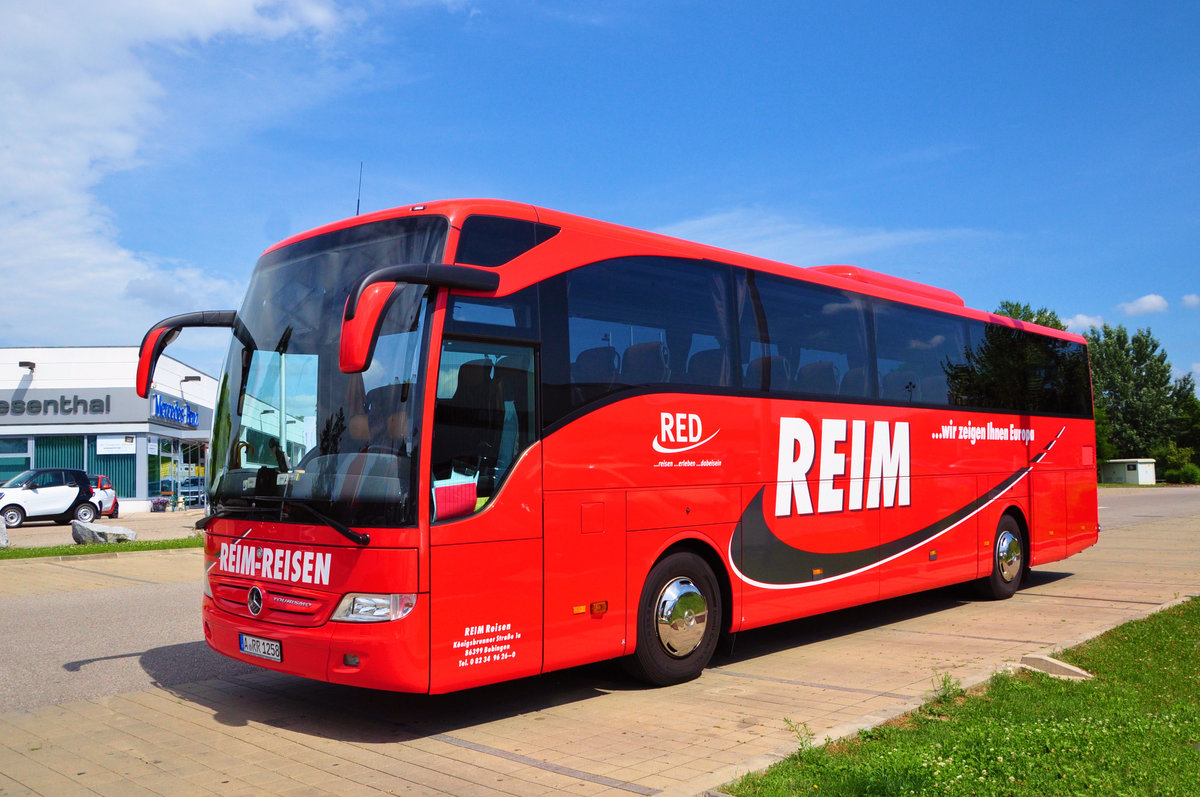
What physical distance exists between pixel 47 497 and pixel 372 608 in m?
29.0

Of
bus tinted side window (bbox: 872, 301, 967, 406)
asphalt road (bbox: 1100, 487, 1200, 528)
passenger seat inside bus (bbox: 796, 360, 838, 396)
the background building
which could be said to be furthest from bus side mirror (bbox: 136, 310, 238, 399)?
the background building

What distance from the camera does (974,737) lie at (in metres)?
5.40

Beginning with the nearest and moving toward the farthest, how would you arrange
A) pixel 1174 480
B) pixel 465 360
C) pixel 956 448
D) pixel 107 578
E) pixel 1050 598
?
pixel 465 360 < pixel 956 448 < pixel 1050 598 < pixel 107 578 < pixel 1174 480

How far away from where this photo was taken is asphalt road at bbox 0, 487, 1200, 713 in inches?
318

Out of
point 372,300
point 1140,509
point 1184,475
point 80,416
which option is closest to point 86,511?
point 80,416

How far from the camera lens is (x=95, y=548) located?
19469mm

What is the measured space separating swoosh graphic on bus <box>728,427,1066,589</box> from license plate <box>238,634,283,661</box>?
383cm

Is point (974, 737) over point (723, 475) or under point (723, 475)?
under

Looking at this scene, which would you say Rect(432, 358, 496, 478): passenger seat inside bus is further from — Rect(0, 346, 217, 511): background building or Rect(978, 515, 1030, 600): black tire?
Rect(0, 346, 217, 511): background building

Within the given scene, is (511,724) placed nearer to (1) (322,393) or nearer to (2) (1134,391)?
(1) (322,393)

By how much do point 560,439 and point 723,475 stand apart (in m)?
2.02

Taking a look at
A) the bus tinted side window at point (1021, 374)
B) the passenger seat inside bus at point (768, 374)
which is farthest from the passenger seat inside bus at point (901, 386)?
the passenger seat inside bus at point (768, 374)

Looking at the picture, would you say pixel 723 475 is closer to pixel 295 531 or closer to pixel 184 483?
pixel 295 531

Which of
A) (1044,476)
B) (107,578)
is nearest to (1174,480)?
(1044,476)
